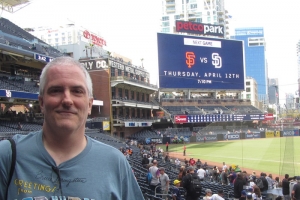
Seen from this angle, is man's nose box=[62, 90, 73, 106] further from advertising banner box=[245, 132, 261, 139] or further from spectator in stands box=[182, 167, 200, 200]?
advertising banner box=[245, 132, 261, 139]

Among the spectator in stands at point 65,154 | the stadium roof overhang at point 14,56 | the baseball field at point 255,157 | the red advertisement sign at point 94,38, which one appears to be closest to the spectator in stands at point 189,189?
the spectator in stands at point 65,154

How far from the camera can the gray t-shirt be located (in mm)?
1685

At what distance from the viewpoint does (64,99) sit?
180 cm

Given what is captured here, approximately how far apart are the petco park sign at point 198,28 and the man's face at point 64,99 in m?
60.4

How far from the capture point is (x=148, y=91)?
55625 mm

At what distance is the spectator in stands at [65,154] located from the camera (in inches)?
67.5

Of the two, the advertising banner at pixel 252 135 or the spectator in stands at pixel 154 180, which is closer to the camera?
the spectator in stands at pixel 154 180

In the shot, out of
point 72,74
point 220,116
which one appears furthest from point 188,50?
point 72,74

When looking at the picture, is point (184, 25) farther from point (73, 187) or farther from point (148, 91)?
point (73, 187)

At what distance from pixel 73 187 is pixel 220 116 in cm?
5254

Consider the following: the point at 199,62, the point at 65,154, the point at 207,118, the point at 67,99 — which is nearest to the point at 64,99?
the point at 67,99

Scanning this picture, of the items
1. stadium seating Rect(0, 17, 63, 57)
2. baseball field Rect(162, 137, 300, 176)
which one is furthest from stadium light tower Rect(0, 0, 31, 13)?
baseball field Rect(162, 137, 300, 176)

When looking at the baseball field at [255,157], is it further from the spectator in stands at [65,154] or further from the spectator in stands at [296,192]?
the spectator in stands at [65,154]

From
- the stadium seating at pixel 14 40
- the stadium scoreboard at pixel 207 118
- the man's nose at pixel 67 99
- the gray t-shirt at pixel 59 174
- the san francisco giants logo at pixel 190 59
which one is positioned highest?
the san francisco giants logo at pixel 190 59
